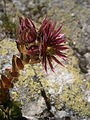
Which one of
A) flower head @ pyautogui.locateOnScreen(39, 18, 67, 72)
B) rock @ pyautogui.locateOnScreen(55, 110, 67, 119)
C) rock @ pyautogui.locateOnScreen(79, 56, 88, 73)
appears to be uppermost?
flower head @ pyautogui.locateOnScreen(39, 18, 67, 72)

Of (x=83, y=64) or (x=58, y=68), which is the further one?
(x=83, y=64)

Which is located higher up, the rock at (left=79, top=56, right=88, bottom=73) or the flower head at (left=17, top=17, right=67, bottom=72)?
the flower head at (left=17, top=17, right=67, bottom=72)

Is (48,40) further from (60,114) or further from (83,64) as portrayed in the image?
(83,64)

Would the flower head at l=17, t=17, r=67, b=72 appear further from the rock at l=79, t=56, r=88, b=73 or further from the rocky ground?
the rock at l=79, t=56, r=88, b=73

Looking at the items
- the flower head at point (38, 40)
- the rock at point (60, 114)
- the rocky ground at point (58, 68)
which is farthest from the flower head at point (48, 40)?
the rock at point (60, 114)

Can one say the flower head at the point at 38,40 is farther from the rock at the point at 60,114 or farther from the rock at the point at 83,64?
the rock at the point at 83,64

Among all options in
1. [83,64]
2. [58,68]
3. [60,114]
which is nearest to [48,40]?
[60,114]

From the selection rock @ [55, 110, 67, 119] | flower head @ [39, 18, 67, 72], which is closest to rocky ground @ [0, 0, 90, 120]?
rock @ [55, 110, 67, 119]

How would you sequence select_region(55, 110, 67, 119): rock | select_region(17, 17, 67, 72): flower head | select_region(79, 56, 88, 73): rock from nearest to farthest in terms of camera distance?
select_region(17, 17, 67, 72): flower head
select_region(55, 110, 67, 119): rock
select_region(79, 56, 88, 73): rock

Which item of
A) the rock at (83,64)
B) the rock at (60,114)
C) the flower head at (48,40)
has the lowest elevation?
the rock at (60,114)

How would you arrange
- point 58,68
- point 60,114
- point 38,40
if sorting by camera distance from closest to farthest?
point 38,40, point 60,114, point 58,68
